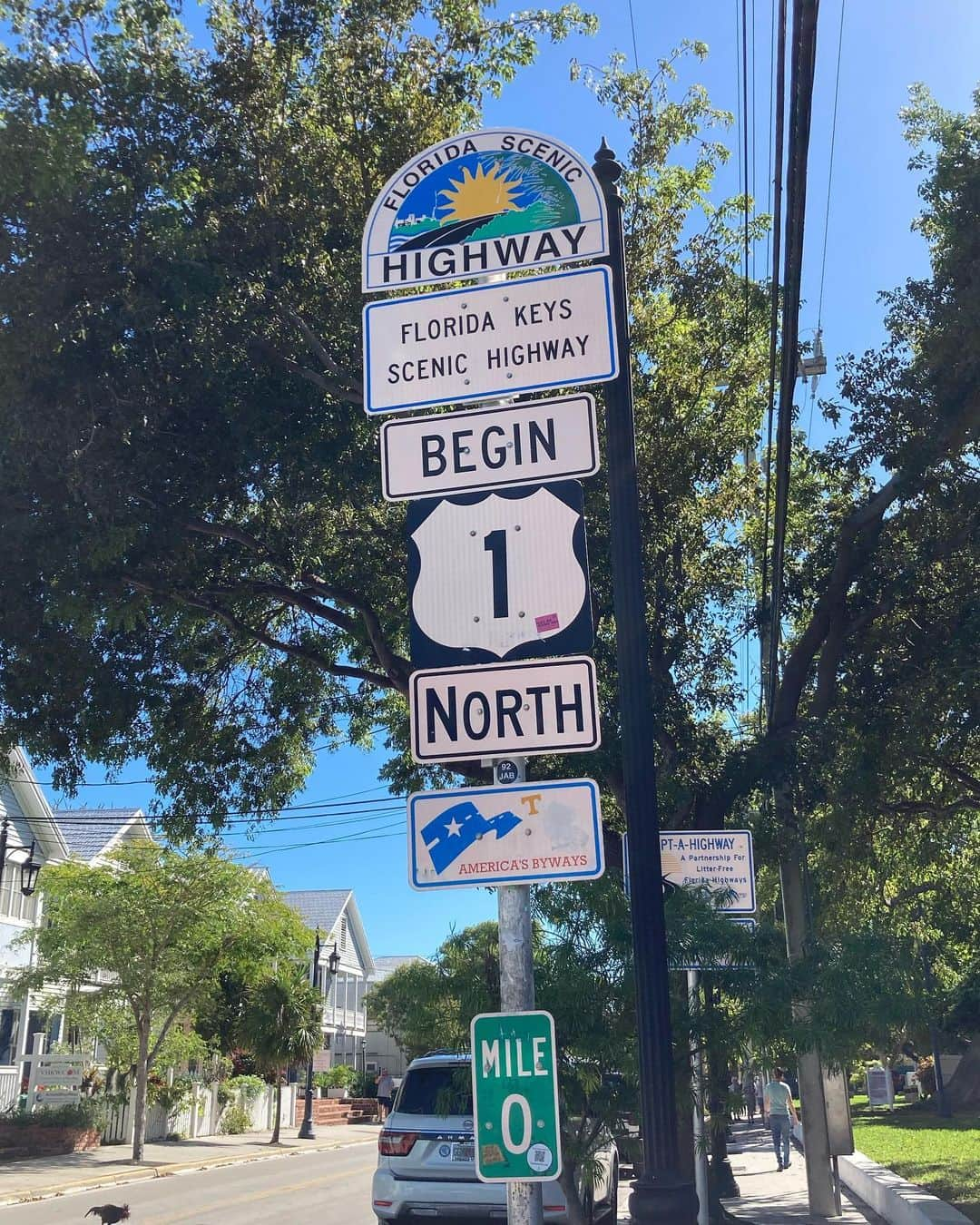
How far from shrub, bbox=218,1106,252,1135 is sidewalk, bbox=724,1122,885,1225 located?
15.3m

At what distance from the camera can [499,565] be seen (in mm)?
3750

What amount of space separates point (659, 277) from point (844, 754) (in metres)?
6.05

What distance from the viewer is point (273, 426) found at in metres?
12.1

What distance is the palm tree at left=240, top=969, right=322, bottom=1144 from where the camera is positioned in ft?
110

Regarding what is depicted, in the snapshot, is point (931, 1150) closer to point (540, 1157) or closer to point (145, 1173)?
point (145, 1173)

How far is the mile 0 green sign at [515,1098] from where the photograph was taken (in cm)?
319

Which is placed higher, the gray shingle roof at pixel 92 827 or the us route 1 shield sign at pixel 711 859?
the gray shingle roof at pixel 92 827

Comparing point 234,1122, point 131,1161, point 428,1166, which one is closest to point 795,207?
point 428,1166

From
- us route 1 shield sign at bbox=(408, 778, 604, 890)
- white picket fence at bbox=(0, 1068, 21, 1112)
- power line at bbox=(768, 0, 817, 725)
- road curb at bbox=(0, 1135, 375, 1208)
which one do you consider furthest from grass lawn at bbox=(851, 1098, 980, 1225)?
white picket fence at bbox=(0, 1068, 21, 1112)

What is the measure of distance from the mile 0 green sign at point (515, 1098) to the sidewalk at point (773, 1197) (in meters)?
10.8

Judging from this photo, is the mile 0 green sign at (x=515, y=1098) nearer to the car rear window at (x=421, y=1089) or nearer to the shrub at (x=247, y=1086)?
the car rear window at (x=421, y=1089)

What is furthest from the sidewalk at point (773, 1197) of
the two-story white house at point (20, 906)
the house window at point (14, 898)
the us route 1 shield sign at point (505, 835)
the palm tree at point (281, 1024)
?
the house window at point (14, 898)

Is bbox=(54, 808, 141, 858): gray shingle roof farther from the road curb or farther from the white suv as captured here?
the white suv

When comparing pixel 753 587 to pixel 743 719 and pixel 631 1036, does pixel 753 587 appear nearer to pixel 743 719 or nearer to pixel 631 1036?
pixel 743 719
